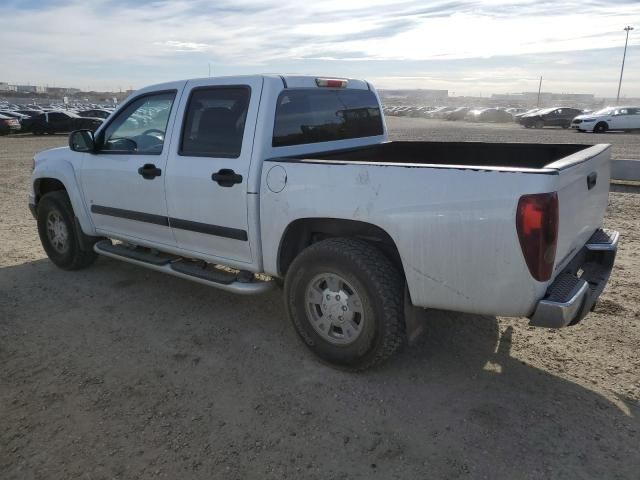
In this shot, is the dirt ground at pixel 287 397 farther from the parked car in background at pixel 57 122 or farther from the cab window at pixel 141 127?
the parked car in background at pixel 57 122

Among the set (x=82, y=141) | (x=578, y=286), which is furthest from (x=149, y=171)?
(x=578, y=286)

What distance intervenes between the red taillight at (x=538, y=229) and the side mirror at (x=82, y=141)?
3.91 meters

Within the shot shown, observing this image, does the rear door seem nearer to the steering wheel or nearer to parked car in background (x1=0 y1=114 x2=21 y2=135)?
the steering wheel

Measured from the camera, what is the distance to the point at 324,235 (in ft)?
12.4

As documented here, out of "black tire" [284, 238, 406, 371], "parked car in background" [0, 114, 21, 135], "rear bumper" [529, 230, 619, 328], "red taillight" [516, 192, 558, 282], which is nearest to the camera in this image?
"red taillight" [516, 192, 558, 282]

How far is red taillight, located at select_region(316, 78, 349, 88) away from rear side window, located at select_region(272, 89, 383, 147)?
0.16ft

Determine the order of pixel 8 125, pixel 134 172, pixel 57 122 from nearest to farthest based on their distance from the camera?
pixel 134 172 < pixel 8 125 < pixel 57 122

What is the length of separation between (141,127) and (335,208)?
2.36m

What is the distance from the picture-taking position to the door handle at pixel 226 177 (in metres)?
3.73

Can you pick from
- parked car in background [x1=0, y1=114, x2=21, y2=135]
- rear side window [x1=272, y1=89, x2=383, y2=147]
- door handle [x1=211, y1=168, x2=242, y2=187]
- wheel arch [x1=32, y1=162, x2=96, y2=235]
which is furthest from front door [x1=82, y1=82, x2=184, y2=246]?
parked car in background [x1=0, y1=114, x2=21, y2=135]

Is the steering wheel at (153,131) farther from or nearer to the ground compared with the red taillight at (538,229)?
farther from the ground

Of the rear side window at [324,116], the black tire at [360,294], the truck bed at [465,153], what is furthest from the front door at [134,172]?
the black tire at [360,294]

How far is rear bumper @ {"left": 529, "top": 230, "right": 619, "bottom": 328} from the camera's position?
275 centimetres

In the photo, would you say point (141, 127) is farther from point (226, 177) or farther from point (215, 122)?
point (226, 177)
